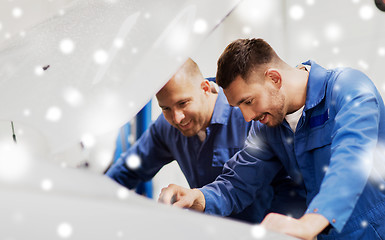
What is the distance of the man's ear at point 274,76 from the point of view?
0.76m

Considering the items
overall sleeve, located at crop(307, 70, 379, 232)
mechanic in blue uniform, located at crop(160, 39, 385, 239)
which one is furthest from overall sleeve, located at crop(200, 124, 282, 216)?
overall sleeve, located at crop(307, 70, 379, 232)

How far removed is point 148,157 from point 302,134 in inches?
19.3

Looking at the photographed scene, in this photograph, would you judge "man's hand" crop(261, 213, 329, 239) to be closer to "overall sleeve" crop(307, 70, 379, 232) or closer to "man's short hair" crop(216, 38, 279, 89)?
"overall sleeve" crop(307, 70, 379, 232)

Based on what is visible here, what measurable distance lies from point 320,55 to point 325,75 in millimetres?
508

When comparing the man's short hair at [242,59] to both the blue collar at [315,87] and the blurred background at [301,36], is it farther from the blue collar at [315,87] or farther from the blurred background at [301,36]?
the blurred background at [301,36]

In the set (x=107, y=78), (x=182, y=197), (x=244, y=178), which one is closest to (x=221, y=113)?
(x=244, y=178)

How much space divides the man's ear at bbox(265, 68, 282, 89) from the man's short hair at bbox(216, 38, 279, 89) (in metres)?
0.03

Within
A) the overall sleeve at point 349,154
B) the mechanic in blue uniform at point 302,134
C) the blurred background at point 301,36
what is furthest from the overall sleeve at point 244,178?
the blurred background at point 301,36

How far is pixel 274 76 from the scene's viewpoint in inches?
29.9

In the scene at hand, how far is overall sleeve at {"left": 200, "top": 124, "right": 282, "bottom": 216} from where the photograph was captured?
772 mm

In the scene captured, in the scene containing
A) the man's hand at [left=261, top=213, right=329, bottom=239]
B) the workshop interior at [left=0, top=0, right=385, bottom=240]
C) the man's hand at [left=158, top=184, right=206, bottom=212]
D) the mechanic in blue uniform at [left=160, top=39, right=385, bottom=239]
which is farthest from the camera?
the man's hand at [left=158, top=184, right=206, bottom=212]

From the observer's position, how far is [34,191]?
30cm

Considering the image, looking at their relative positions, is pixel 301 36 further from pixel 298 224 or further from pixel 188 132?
pixel 298 224

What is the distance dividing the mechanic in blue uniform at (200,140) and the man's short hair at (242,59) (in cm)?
18
